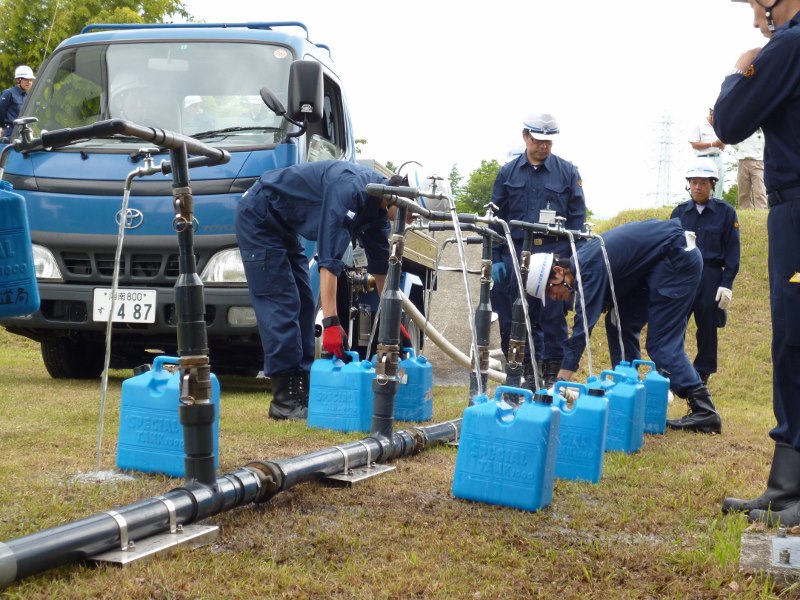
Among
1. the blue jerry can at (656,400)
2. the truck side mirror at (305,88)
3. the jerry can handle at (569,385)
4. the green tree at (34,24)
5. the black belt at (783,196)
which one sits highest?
the green tree at (34,24)

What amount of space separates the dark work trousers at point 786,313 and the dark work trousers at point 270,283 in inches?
117

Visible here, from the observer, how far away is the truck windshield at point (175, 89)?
21.2ft

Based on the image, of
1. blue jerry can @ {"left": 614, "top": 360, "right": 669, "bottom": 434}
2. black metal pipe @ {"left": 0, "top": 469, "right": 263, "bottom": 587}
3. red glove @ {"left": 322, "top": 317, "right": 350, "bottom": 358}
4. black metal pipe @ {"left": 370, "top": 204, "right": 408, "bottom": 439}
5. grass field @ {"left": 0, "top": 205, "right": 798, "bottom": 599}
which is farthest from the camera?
blue jerry can @ {"left": 614, "top": 360, "right": 669, "bottom": 434}

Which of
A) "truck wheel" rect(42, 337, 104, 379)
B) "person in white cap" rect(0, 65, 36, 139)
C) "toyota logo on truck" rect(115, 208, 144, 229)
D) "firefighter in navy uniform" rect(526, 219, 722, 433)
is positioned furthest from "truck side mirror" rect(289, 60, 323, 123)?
"person in white cap" rect(0, 65, 36, 139)

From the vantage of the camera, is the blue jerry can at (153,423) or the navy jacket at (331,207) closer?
the blue jerry can at (153,423)

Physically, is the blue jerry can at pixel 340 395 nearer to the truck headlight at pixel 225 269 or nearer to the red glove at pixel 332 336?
the red glove at pixel 332 336

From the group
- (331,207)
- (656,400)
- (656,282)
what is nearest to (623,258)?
(656,282)

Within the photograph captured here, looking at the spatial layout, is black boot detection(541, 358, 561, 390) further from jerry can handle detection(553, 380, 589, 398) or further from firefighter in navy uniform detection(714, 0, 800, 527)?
firefighter in navy uniform detection(714, 0, 800, 527)

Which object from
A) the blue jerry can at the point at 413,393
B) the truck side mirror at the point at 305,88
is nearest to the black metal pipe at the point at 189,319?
the blue jerry can at the point at 413,393

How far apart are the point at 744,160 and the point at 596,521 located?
499 inches

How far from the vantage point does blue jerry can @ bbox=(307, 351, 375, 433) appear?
5109 millimetres

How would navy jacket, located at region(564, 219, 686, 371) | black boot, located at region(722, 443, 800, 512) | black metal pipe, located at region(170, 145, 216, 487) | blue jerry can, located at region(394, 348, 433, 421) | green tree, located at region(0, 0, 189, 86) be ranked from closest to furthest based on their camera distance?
black metal pipe, located at region(170, 145, 216, 487), black boot, located at region(722, 443, 800, 512), blue jerry can, located at region(394, 348, 433, 421), navy jacket, located at region(564, 219, 686, 371), green tree, located at region(0, 0, 189, 86)

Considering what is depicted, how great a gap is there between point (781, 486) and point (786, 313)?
647 mm

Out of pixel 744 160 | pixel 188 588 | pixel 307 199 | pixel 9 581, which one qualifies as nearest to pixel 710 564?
pixel 188 588
